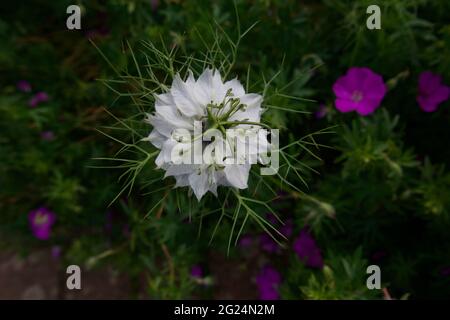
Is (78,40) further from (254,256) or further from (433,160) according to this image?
(433,160)

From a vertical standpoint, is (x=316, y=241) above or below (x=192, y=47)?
below

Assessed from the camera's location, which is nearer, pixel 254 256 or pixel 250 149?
pixel 250 149

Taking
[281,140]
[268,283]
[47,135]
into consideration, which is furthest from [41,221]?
[281,140]

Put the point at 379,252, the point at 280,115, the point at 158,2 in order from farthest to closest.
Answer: the point at 158,2
the point at 379,252
the point at 280,115

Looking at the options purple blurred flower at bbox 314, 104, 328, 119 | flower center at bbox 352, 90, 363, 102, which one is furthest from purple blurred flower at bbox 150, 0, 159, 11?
flower center at bbox 352, 90, 363, 102

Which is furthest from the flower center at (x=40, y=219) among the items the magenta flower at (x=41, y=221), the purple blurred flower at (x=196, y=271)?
the purple blurred flower at (x=196, y=271)

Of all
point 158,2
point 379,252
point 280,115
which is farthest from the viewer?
point 158,2

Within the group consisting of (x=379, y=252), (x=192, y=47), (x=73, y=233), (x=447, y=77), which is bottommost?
(x=379, y=252)

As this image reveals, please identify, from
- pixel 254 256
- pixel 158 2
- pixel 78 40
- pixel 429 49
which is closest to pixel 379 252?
pixel 254 256
